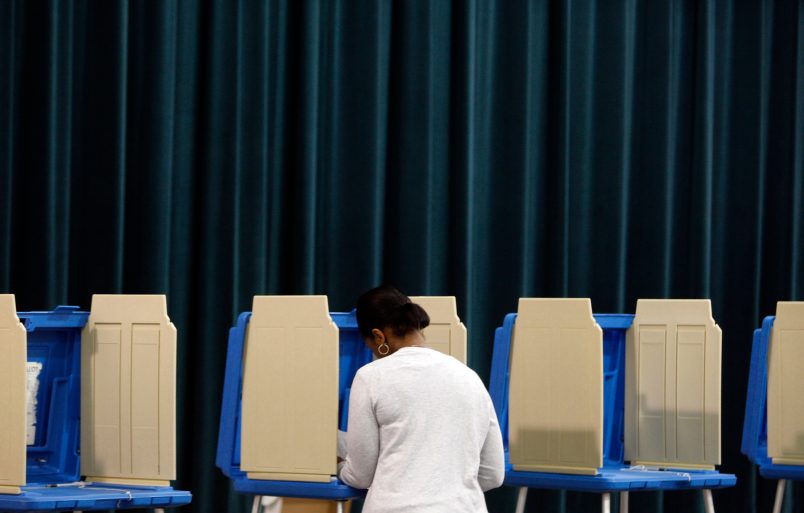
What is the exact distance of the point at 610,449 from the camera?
3.90 m

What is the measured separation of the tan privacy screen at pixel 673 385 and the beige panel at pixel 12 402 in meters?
1.79

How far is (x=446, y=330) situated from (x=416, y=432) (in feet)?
2.25

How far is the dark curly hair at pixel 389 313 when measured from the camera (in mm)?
2902

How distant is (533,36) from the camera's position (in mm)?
5445

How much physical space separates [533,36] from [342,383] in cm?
250

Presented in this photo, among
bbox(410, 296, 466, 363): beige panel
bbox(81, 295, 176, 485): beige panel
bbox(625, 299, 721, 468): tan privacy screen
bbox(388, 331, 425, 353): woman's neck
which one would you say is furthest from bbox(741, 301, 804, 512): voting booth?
bbox(81, 295, 176, 485): beige panel

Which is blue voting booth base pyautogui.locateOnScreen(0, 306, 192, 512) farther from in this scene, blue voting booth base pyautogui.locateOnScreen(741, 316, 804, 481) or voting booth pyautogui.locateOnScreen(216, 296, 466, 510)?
blue voting booth base pyautogui.locateOnScreen(741, 316, 804, 481)

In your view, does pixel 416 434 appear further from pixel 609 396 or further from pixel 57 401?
pixel 609 396

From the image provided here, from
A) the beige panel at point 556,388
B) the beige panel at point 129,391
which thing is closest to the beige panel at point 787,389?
the beige panel at point 556,388

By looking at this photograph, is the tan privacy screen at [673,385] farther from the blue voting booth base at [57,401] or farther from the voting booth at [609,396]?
the blue voting booth base at [57,401]

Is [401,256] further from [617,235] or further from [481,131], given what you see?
[617,235]

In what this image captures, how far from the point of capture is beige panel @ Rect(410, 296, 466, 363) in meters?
3.44

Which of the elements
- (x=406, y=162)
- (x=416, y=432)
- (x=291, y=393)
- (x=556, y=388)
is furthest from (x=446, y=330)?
(x=406, y=162)

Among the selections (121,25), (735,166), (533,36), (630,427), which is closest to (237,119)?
(121,25)
